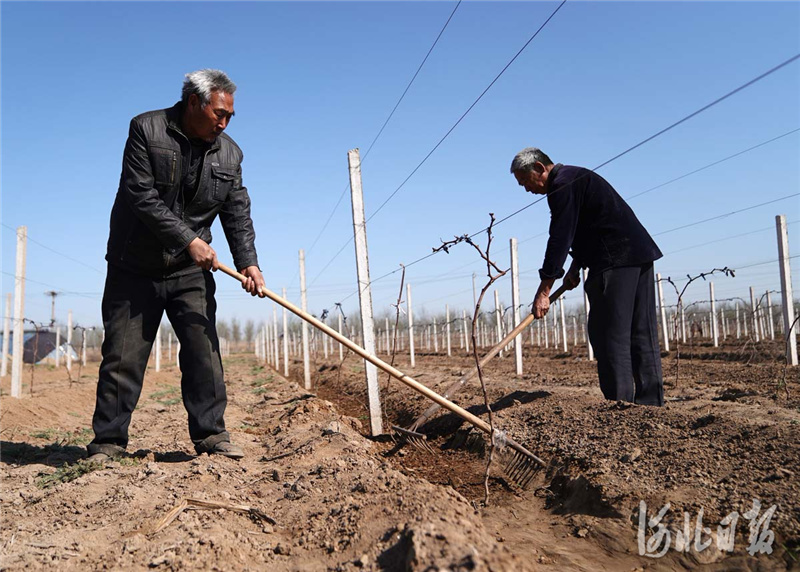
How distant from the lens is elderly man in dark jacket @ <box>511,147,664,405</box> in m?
4.16

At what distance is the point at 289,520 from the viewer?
8.17ft

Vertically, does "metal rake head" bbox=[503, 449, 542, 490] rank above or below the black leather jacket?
below

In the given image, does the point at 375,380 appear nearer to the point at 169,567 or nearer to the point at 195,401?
the point at 195,401

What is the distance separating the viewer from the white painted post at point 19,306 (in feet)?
37.2

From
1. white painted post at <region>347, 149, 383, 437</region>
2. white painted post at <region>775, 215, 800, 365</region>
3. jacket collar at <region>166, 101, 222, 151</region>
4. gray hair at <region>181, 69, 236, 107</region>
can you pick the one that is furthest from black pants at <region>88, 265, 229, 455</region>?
white painted post at <region>775, 215, 800, 365</region>

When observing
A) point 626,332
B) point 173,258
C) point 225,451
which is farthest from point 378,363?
point 626,332

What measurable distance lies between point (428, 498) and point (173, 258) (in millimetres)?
2093

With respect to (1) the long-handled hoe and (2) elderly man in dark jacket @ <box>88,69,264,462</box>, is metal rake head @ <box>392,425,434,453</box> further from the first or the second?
(2) elderly man in dark jacket @ <box>88,69,264,462</box>

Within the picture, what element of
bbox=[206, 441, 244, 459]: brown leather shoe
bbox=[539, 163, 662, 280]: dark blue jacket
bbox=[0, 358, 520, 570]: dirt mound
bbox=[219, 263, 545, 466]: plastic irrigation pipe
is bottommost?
bbox=[0, 358, 520, 570]: dirt mound

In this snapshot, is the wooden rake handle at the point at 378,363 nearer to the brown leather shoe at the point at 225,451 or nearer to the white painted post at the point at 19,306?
the brown leather shoe at the point at 225,451

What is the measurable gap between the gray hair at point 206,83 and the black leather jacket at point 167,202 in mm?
217

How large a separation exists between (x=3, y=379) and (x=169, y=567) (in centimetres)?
2078

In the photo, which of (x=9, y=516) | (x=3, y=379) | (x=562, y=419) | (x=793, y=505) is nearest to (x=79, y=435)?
(x=9, y=516)

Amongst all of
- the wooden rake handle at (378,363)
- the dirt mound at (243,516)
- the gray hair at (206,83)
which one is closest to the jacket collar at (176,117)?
the gray hair at (206,83)
